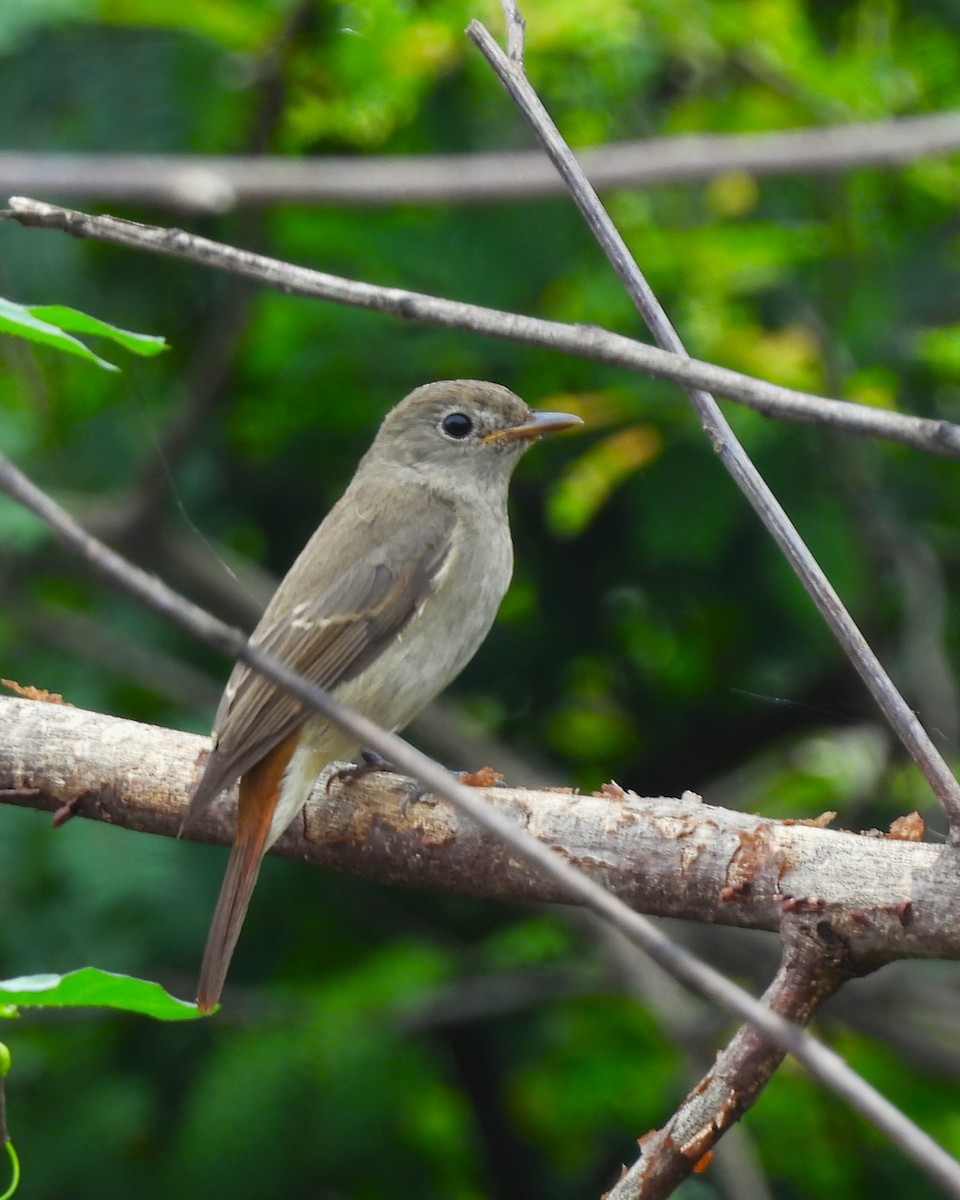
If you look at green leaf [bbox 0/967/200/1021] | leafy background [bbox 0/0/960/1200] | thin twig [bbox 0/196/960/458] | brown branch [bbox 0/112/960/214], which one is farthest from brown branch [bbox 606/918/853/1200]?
leafy background [bbox 0/0/960/1200]

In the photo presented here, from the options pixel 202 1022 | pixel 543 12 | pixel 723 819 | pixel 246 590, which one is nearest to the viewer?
pixel 723 819

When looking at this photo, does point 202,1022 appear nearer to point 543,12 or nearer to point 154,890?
point 154,890

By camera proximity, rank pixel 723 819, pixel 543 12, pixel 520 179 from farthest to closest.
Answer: pixel 543 12 → pixel 723 819 → pixel 520 179

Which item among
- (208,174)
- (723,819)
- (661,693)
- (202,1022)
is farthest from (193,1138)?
(208,174)

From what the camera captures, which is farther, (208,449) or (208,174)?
(208,449)

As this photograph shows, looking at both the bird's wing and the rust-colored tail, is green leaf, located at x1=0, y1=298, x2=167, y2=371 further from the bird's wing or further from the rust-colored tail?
the bird's wing

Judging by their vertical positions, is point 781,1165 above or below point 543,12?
below
